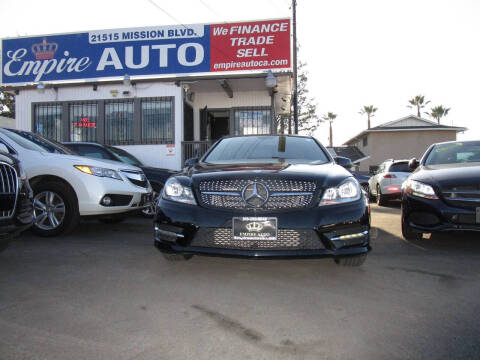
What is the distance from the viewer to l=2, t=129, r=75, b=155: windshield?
5.01 meters

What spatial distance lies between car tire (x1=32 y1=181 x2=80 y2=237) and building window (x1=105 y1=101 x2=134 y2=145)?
703cm

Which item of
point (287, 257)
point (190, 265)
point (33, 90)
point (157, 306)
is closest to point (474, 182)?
point (287, 257)

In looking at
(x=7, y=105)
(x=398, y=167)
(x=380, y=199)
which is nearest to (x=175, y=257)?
(x=380, y=199)

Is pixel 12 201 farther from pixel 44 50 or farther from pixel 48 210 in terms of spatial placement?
pixel 44 50

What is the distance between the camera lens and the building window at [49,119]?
474 inches

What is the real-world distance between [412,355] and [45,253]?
12.4ft

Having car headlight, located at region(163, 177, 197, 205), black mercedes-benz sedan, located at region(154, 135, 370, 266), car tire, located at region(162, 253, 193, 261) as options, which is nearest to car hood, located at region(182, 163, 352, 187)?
black mercedes-benz sedan, located at region(154, 135, 370, 266)

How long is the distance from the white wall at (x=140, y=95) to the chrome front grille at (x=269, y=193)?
8433 mm

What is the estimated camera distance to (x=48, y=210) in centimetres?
489

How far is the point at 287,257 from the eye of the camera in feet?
9.37

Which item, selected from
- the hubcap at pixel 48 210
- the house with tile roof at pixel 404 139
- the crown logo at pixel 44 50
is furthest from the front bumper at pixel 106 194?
the house with tile roof at pixel 404 139

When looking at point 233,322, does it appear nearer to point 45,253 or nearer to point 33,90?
point 45,253

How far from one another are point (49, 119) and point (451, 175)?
39.0 feet

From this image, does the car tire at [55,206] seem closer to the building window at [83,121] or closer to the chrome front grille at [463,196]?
the chrome front grille at [463,196]
